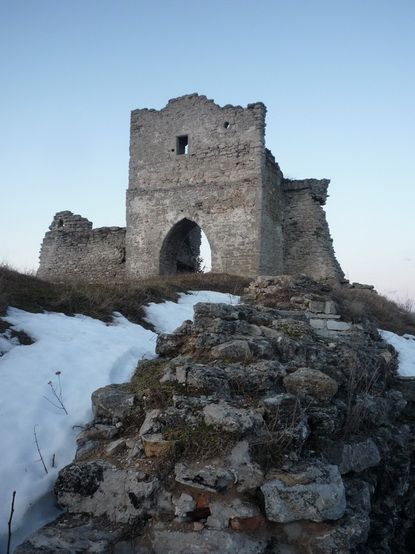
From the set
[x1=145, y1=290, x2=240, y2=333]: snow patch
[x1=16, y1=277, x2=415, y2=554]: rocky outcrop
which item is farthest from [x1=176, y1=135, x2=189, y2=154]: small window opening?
[x1=16, y1=277, x2=415, y2=554]: rocky outcrop

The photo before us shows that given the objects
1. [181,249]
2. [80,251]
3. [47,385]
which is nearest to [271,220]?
[181,249]

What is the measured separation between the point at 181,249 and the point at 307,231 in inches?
189

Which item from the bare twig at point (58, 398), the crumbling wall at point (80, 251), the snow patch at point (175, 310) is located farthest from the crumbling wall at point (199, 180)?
the bare twig at point (58, 398)

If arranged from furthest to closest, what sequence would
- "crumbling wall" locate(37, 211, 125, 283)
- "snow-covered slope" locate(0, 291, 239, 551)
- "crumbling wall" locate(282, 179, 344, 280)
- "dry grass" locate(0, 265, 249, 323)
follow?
1. "crumbling wall" locate(37, 211, 125, 283)
2. "crumbling wall" locate(282, 179, 344, 280)
3. "dry grass" locate(0, 265, 249, 323)
4. "snow-covered slope" locate(0, 291, 239, 551)

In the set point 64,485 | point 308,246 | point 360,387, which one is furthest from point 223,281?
point 64,485

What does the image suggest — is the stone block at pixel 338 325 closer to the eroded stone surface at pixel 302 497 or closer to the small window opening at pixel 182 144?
the eroded stone surface at pixel 302 497

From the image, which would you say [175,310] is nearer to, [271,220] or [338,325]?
[338,325]

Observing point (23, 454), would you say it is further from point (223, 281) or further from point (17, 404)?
point (223, 281)

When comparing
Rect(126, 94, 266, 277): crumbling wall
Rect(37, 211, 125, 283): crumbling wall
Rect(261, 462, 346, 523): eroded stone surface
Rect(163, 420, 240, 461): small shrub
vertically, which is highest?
Answer: Rect(126, 94, 266, 277): crumbling wall

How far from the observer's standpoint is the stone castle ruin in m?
15.0

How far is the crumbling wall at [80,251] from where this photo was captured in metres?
17.1

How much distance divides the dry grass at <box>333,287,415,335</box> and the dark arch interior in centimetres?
662

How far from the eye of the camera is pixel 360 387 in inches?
198

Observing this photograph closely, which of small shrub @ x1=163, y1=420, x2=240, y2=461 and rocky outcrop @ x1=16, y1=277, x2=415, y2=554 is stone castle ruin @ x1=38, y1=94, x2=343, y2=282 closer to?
rocky outcrop @ x1=16, y1=277, x2=415, y2=554
